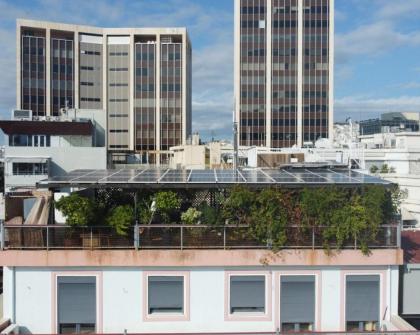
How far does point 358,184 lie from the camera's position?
12.5 m

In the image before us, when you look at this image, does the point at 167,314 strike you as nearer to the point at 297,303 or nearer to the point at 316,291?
the point at 297,303

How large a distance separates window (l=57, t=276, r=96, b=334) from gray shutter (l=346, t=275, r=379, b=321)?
260 inches

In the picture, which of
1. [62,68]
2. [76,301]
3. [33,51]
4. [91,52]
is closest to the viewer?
[76,301]

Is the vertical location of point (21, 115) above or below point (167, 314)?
above

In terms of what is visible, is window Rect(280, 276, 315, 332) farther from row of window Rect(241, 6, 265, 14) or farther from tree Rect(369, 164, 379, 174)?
row of window Rect(241, 6, 265, 14)

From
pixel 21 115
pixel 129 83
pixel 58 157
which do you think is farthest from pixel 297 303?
pixel 129 83

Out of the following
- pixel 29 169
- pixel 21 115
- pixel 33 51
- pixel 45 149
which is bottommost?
pixel 29 169

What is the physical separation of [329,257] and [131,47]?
92492mm

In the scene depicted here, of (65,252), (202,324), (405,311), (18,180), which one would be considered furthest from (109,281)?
(18,180)

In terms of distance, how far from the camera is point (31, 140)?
5428 centimetres

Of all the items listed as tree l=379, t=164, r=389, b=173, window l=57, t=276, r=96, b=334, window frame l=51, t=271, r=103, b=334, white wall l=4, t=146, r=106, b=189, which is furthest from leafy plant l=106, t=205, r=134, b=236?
white wall l=4, t=146, r=106, b=189

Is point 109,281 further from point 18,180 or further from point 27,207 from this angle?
point 18,180

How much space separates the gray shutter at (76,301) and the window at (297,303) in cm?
487

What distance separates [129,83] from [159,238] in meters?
90.6
